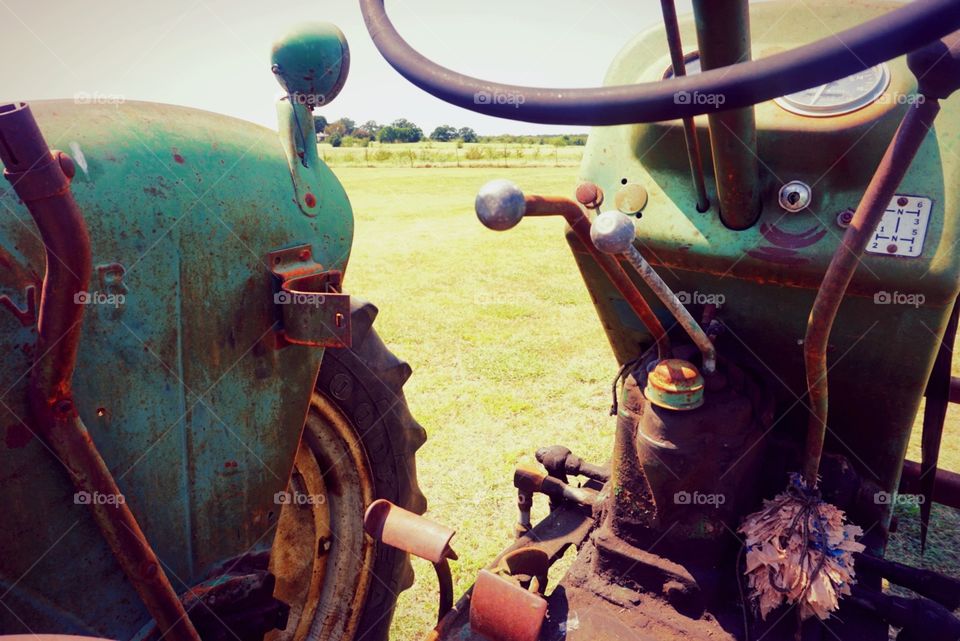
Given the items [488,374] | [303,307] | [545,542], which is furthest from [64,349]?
[488,374]

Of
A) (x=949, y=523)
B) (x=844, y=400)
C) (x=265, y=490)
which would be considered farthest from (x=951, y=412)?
(x=265, y=490)

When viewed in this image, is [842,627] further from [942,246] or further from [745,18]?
[745,18]

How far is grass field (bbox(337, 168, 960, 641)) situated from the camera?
7.98 ft

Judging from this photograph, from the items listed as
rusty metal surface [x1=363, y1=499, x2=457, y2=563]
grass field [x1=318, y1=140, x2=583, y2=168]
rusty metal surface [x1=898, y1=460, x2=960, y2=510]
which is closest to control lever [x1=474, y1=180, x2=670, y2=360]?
rusty metal surface [x1=363, y1=499, x2=457, y2=563]

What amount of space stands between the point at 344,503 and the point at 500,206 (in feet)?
3.51

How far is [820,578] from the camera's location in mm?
1332

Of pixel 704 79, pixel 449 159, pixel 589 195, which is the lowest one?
pixel 589 195

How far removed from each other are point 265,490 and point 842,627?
1256 mm

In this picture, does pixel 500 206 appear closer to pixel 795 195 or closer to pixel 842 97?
pixel 795 195

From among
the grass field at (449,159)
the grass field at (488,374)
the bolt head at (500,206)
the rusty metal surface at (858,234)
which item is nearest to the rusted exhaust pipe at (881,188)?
the rusty metal surface at (858,234)

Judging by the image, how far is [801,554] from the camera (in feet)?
4.48

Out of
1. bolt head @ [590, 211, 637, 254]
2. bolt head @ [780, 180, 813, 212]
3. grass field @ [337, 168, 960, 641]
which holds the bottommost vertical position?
grass field @ [337, 168, 960, 641]

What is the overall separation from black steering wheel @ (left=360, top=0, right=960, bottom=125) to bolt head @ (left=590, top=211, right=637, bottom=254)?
0.14 m

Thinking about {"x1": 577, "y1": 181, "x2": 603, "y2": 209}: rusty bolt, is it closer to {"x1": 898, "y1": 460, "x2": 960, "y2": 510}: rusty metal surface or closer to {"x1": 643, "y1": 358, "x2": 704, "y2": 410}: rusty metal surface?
{"x1": 643, "y1": 358, "x2": 704, "y2": 410}: rusty metal surface
